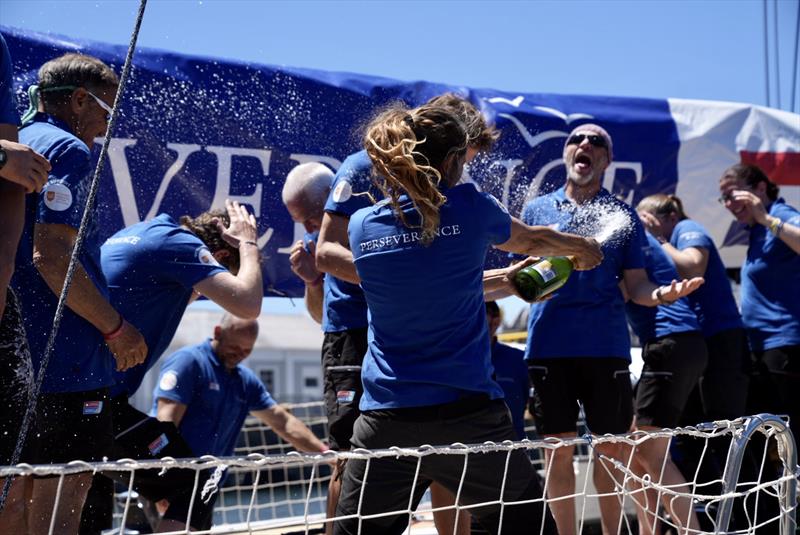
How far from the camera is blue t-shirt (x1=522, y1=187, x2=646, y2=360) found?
4316mm

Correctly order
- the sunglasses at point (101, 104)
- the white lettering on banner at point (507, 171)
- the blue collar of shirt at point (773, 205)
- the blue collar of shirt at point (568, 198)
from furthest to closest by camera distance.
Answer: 1. the white lettering on banner at point (507, 171)
2. the blue collar of shirt at point (773, 205)
3. the blue collar of shirt at point (568, 198)
4. the sunglasses at point (101, 104)

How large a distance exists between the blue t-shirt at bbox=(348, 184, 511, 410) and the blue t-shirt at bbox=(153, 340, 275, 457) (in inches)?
92.9

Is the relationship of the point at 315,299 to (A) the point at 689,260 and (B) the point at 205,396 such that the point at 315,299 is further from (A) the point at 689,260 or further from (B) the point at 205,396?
(A) the point at 689,260

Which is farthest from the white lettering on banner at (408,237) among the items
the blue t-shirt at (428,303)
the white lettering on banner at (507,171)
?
the white lettering on banner at (507,171)

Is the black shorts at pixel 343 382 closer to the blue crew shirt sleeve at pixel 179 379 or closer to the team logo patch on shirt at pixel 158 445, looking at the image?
the team logo patch on shirt at pixel 158 445

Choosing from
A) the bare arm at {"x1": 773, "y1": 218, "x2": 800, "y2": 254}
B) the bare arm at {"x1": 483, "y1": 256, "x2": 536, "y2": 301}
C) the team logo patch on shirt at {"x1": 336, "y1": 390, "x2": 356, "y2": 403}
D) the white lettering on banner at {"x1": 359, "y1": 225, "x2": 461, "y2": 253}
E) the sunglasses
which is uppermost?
the sunglasses

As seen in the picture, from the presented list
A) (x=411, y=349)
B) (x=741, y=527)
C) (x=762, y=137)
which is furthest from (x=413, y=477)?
(x=762, y=137)

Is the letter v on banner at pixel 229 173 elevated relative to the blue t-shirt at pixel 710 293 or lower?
elevated

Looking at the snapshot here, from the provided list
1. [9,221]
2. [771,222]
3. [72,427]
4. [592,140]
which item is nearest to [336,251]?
[72,427]

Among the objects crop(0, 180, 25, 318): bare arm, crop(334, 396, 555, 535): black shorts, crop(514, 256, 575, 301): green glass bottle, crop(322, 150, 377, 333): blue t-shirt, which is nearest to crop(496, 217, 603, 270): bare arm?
crop(514, 256, 575, 301): green glass bottle

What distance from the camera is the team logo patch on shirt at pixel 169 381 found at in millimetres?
4969

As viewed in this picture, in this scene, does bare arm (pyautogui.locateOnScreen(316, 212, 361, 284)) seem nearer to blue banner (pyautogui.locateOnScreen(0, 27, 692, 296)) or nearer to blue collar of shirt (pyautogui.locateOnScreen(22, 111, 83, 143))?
blue collar of shirt (pyautogui.locateOnScreen(22, 111, 83, 143))

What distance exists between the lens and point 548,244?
3.08 m

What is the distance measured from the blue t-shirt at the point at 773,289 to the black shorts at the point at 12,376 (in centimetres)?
413
